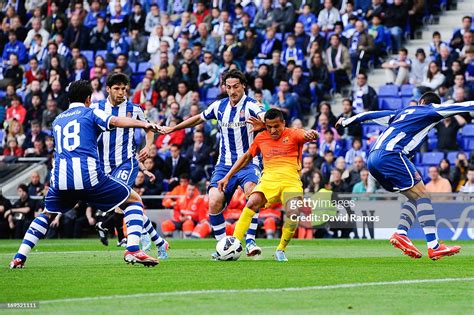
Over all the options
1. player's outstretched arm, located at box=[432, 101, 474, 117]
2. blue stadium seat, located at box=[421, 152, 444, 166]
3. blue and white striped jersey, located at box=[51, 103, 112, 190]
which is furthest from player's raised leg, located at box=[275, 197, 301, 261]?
blue stadium seat, located at box=[421, 152, 444, 166]

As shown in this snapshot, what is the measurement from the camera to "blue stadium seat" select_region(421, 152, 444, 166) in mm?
22844

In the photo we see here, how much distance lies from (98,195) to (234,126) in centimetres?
305

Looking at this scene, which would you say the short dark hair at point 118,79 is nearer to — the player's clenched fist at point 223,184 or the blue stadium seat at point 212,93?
the player's clenched fist at point 223,184

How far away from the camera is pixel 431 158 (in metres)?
23.0

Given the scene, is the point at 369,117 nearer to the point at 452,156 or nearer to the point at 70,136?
the point at 70,136

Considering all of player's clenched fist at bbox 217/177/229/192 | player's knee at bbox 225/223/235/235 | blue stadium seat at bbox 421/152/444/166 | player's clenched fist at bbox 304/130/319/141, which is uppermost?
player's clenched fist at bbox 304/130/319/141

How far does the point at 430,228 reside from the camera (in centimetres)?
1334

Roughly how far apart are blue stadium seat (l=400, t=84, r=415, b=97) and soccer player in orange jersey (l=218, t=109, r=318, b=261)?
11282mm

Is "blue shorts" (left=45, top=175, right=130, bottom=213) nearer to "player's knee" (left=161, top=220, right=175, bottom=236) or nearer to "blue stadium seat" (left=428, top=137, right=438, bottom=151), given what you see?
"player's knee" (left=161, top=220, right=175, bottom=236)

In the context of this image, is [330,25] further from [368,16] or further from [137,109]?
[137,109]

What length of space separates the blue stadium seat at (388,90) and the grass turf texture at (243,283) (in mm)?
9744

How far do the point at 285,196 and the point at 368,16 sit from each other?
1365 cm

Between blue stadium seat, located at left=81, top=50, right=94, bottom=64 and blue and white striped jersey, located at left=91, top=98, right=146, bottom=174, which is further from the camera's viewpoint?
blue stadium seat, located at left=81, top=50, right=94, bottom=64

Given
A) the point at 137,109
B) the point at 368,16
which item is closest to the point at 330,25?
the point at 368,16
